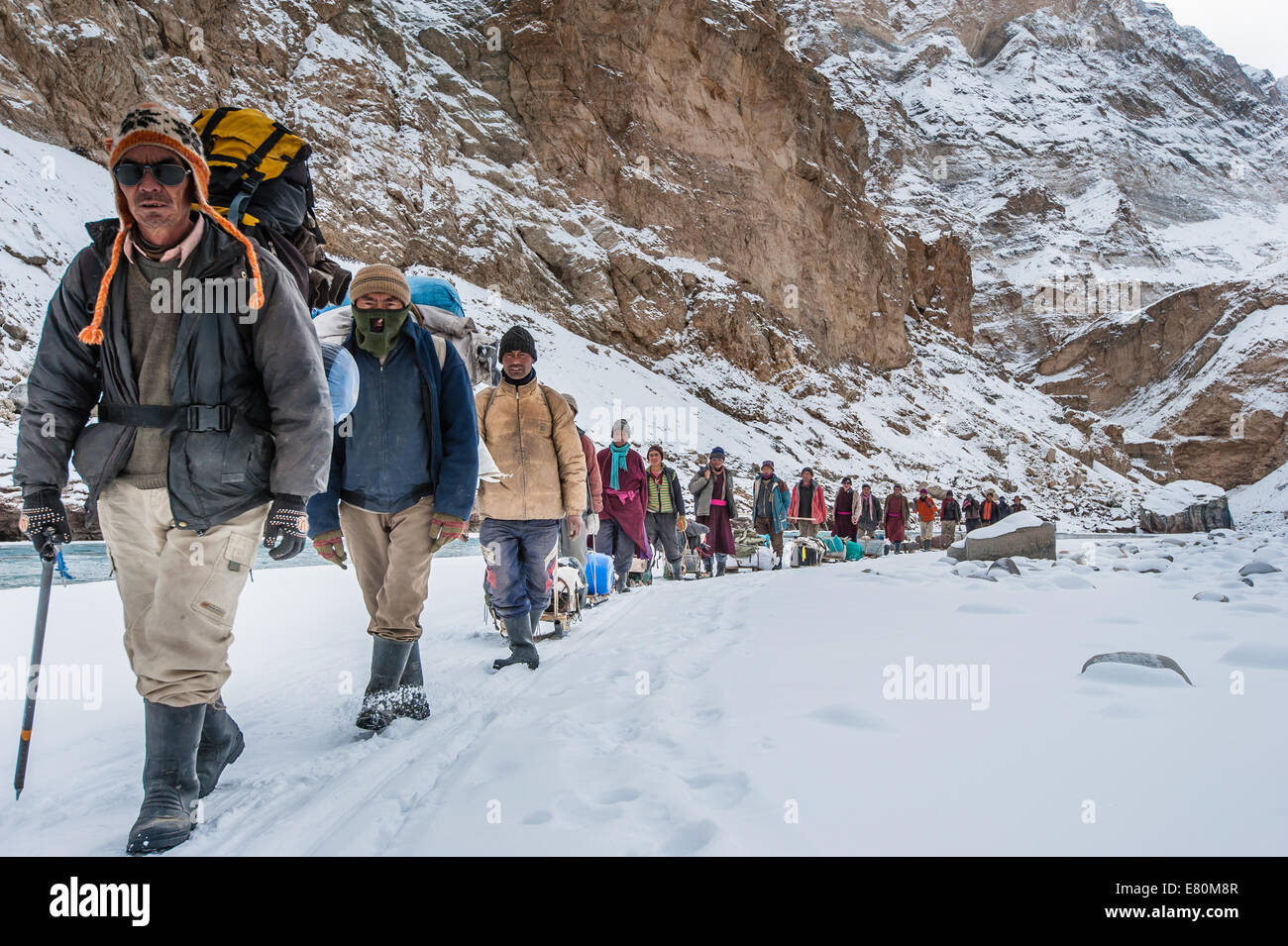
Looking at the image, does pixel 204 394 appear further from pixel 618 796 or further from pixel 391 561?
pixel 618 796

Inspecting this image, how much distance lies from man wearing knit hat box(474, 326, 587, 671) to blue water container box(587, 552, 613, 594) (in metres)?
2.28

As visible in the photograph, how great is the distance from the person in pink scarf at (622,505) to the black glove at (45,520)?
5.87 meters

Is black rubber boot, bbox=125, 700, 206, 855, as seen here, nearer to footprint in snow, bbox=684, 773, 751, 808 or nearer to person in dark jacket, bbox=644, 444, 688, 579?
footprint in snow, bbox=684, 773, 751, 808

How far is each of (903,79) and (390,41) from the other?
332 feet

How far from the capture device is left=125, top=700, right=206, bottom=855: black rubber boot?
5.69 ft

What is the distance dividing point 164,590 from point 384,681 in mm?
1143

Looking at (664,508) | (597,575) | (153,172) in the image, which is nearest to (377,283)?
→ (153,172)

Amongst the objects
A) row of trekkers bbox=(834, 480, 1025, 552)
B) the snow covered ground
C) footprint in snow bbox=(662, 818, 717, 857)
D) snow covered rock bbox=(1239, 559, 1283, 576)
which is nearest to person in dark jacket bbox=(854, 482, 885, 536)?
row of trekkers bbox=(834, 480, 1025, 552)

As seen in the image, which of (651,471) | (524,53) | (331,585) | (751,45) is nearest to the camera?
(331,585)

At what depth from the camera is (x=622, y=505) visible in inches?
309
